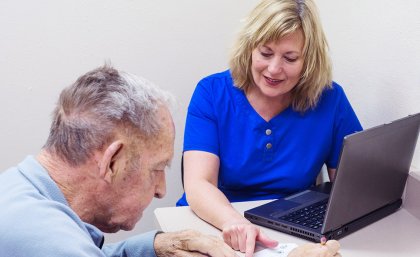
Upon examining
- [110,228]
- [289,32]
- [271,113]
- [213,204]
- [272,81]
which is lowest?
[213,204]

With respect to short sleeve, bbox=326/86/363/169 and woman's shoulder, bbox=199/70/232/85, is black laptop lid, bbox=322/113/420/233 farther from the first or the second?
woman's shoulder, bbox=199/70/232/85

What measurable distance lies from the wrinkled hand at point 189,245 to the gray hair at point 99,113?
39 cm

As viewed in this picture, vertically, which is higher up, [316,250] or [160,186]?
[160,186]

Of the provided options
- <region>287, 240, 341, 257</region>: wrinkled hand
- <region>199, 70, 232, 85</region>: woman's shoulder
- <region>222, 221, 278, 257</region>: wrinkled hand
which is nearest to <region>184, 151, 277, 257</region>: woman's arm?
<region>222, 221, 278, 257</region>: wrinkled hand

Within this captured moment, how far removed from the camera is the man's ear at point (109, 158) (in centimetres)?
104

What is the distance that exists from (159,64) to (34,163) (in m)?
1.45

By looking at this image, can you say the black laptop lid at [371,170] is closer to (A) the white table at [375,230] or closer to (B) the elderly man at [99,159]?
(A) the white table at [375,230]

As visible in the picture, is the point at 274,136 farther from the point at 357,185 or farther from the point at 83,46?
the point at 83,46

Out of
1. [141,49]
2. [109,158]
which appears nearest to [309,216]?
[109,158]

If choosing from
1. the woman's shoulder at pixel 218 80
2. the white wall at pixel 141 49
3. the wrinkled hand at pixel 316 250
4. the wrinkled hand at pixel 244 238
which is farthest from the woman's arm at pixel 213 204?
the white wall at pixel 141 49

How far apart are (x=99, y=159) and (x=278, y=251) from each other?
1.88 ft

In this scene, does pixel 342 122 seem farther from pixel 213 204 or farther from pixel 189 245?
pixel 189 245

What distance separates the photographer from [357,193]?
1.52 m

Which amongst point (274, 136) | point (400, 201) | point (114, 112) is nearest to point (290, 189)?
point (274, 136)
